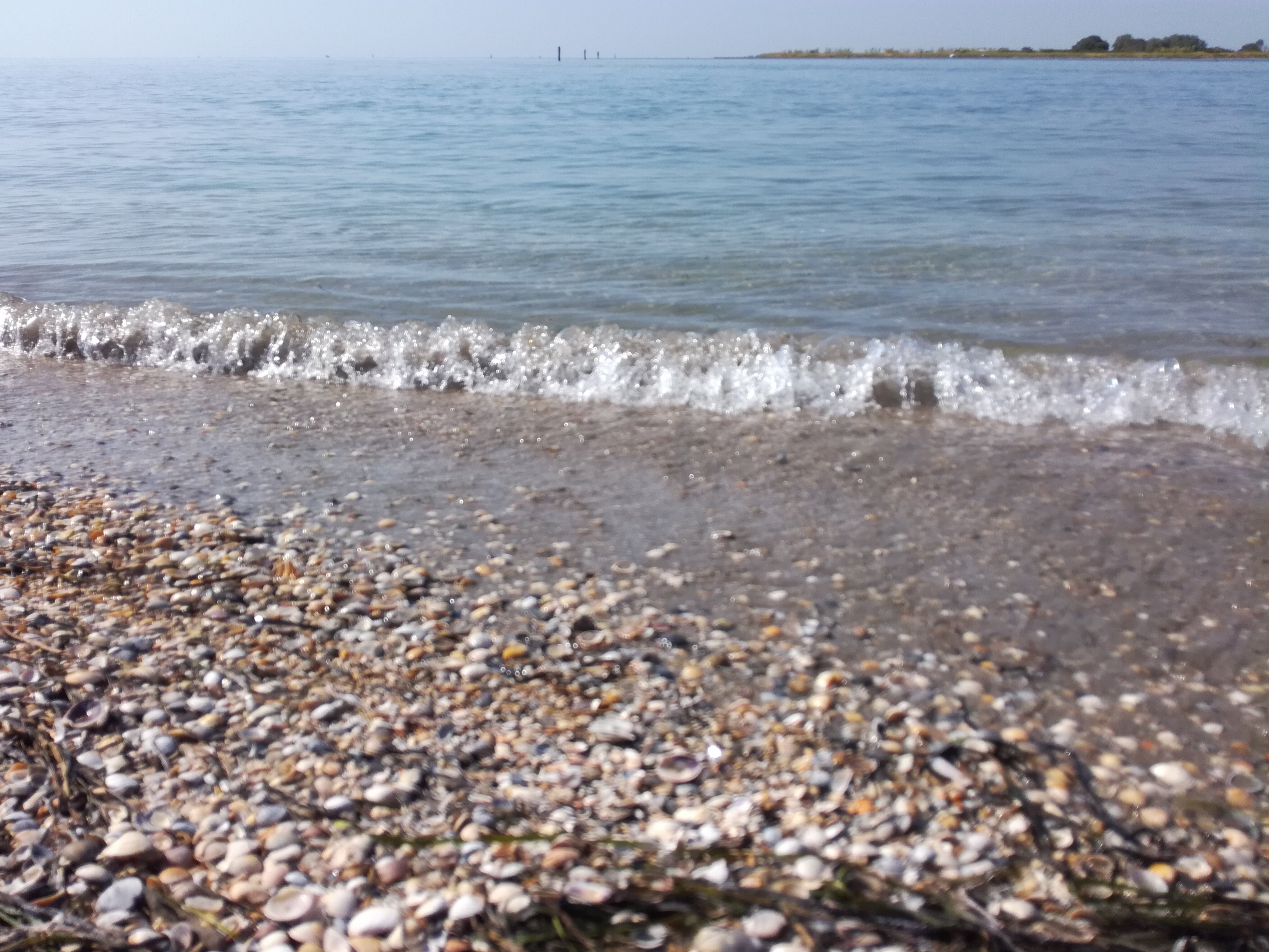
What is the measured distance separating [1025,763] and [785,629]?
3.26ft

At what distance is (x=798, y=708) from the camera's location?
311cm

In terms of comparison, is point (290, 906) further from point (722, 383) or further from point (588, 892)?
point (722, 383)

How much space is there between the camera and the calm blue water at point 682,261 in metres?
6.87

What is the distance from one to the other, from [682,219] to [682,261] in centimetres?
241

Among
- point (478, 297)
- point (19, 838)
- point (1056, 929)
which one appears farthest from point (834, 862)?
point (478, 297)

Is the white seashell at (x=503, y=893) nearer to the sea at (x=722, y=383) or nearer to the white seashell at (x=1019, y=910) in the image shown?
the white seashell at (x=1019, y=910)

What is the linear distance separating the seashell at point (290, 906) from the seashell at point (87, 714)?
1002mm

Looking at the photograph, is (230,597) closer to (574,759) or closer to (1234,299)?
(574,759)

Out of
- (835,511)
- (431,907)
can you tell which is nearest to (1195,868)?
(431,907)

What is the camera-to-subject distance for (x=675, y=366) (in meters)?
6.92

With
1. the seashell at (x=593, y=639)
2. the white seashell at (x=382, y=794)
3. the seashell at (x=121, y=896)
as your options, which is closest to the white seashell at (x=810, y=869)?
the white seashell at (x=382, y=794)

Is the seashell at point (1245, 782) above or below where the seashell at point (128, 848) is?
below

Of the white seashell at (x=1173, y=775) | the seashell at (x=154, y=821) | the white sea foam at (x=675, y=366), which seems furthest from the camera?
the white sea foam at (x=675, y=366)

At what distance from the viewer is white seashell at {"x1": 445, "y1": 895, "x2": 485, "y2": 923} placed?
2.27 metres
